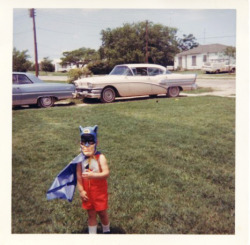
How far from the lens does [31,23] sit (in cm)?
218

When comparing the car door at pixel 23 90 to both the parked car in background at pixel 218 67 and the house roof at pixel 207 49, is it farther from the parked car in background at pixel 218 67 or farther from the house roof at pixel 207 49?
the parked car in background at pixel 218 67

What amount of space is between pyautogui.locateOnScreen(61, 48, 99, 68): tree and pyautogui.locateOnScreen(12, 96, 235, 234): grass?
0.41m

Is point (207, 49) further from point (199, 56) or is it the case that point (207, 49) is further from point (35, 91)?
point (35, 91)

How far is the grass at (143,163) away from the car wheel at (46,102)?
68 millimetres

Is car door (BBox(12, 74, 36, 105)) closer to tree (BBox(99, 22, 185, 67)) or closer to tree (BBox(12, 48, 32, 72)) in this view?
tree (BBox(12, 48, 32, 72))

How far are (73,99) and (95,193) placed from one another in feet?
3.81

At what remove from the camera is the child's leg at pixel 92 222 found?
64.7 inches

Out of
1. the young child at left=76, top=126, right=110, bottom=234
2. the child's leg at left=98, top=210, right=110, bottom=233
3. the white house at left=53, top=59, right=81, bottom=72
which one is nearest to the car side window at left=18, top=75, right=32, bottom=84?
the white house at left=53, top=59, right=81, bottom=72

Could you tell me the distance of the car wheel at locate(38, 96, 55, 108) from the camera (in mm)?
2412

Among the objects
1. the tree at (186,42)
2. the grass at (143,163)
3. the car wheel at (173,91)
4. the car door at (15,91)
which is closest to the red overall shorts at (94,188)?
the grass at (143,163)
